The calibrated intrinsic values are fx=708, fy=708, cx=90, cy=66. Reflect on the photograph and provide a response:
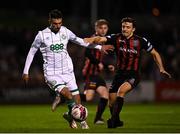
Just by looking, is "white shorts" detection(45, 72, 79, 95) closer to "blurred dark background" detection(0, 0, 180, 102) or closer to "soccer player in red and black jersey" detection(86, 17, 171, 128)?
"soccer player in red and black jersey" detection(86, 17, 171, 128)

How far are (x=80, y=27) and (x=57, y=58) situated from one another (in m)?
19.1

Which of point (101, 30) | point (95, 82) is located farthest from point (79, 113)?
point (95, 82)

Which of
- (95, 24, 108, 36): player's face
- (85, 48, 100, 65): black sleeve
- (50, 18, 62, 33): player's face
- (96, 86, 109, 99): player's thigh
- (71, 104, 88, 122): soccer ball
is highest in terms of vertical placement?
(50, 18, 62, 33): player's face

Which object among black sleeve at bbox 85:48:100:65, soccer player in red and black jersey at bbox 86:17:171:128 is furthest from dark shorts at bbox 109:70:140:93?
black sleeve at bbox 85:48:100:65

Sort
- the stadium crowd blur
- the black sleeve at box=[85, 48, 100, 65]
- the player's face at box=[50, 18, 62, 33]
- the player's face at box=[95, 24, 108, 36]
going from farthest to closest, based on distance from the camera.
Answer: the stadium crowd blur < the black sleeve at box=[85, 48, 100, 65] < the player's face at box=[95, 24, 108, 36] < the player's face at box=[50, 18, 62, 33]

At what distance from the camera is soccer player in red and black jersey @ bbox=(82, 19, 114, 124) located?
15773mm

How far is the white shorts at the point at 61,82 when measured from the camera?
45.4 feet

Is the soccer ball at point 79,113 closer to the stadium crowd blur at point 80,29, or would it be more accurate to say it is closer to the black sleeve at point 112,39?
the black sleeve at point 112,39

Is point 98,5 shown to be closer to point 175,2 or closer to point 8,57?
point 175,2

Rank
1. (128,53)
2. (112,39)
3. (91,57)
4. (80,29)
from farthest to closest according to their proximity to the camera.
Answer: (80,29) < (91,57) < (112,39) < (128,53)

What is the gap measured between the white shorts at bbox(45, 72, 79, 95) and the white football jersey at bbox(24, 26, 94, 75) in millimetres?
82

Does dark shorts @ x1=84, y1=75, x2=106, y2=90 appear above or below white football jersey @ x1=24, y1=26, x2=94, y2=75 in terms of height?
below

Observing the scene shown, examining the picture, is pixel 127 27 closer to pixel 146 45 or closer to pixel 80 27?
pixel 146 45

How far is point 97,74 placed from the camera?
16766mm
